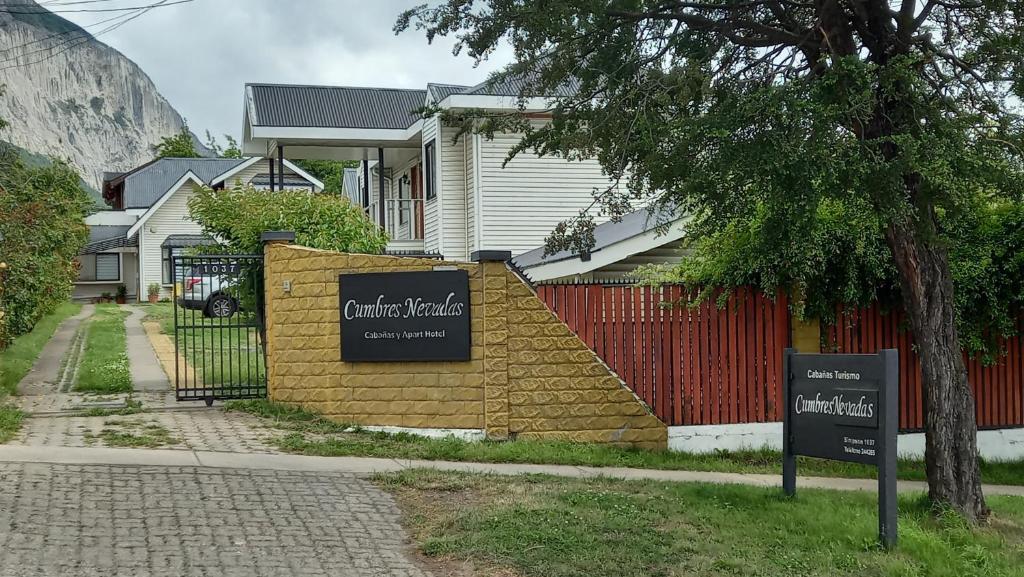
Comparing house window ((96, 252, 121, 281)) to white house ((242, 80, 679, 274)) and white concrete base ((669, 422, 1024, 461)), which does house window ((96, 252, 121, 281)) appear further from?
white concrete base ((669, 422, 1024, 461))

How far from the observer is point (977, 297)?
12.5 meters

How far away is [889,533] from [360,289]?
6.65m

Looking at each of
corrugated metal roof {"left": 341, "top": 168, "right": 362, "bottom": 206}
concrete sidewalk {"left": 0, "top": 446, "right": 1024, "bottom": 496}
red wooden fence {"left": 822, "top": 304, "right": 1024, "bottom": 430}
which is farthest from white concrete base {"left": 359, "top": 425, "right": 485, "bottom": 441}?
corrugated metal roof {"left": 341, "top": 168, "right": 362, "bottom": 206}

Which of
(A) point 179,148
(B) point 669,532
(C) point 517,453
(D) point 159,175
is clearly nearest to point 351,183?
(D) point 159,175

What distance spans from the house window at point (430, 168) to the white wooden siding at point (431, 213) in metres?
0.05

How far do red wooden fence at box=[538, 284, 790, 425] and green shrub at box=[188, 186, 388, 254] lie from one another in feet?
14.0

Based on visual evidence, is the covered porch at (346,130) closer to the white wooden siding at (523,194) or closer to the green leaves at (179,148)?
the white wooden siding at (523,194)

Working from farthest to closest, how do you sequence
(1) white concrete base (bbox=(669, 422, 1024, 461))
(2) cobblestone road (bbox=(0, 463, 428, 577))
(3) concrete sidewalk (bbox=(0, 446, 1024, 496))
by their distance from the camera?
(1) white concrete base (bbox=(669, 422, 1024, 461)) < (3) concrete sidewalk (bbox=(0, 446, 1024, 496)) < (2) cobblestone road (bbox=(0, 463, 428, 577))

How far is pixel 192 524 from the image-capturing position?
7508 millimetres

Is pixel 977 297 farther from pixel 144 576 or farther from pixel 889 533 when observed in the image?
pixel 144 576

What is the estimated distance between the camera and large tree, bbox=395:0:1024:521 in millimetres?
8414

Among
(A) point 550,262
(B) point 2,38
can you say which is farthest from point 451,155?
(B) point 2,38

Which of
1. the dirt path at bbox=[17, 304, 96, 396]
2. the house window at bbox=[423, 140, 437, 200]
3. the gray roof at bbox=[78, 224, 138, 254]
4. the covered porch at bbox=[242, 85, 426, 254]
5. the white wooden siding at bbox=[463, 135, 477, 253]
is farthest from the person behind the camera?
the gray roof at bbox=[78, 224, 138, 254]

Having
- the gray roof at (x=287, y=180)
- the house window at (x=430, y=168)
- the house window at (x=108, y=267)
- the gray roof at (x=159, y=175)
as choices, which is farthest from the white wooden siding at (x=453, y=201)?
the house window at (x=108, y=267)
